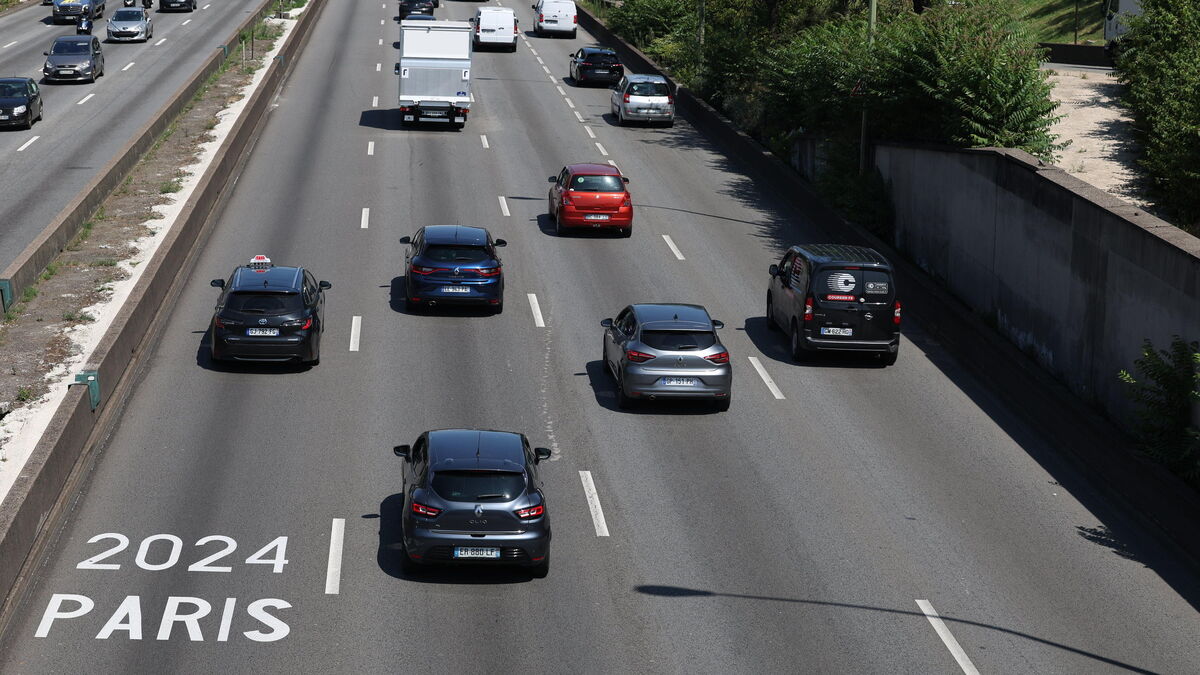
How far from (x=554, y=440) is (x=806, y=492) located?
4123 millimetres

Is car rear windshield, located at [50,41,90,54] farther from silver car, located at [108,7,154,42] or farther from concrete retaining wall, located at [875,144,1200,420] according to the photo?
concrete retaining wall, located at [875,144,1200,420]

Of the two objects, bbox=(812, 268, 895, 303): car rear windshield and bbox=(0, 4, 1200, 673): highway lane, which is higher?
bbox=(812, 268, 895, 303): car rear windshield

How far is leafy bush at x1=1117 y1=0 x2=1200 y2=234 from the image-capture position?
26.9m

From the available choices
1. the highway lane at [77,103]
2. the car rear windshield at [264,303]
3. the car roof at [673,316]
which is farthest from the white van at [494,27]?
the car roof at [673,316]

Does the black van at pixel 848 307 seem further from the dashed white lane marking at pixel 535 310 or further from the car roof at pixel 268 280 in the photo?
the car roof at pixel 268 280

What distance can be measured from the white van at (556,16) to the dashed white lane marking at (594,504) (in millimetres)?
54779

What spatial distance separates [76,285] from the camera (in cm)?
2831

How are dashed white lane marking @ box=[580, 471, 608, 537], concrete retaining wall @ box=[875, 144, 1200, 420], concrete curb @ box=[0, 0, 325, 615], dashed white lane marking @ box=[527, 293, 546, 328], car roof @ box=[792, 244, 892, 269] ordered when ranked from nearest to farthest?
1. concrete curb @ box=[0, 0, 325, 615]
2. dashed white lane marking @ box=[580, 471, 608, 537]
3. concrete retaining wall @ box=[875, 144, 1200, 420]
4. car roof @ box=[792, 244, 892, 269]
5. dashed white lane marking @ box=[527, 293, 546, 328]

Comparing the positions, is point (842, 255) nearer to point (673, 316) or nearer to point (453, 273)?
point (673, 316)

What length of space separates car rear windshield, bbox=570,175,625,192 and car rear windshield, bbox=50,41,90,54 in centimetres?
2945

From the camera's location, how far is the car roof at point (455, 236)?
2802cm

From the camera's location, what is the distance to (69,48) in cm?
5494

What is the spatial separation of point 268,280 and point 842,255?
10.6 metres

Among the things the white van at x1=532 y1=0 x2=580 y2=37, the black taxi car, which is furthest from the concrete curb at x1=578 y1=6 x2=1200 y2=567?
the white van at x1=532 y1=0 x2=580 y2=37
